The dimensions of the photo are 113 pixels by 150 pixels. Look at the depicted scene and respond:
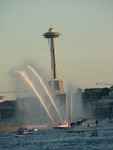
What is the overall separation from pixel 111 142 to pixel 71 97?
54.2 meters

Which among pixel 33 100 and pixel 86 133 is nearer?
pixel 86 133

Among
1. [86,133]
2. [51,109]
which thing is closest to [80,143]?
[86,133]

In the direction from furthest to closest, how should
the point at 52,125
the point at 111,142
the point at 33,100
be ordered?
1. the point at 33,100
2. the point at 52,125
3. the point at 111,142

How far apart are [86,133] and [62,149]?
34.4m

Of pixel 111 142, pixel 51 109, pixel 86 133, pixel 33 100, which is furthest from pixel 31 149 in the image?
pixel 33 100

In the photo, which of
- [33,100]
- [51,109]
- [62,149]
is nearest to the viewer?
[62,149]

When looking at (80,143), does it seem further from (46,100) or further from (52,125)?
(52,125)

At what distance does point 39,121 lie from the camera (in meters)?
187

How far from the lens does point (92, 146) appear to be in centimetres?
9800

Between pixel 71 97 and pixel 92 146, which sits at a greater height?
pixel 71 97

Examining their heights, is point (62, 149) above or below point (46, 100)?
below

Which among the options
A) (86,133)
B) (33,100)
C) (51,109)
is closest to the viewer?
(86,133)

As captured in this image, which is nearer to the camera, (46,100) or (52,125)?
(46,100)

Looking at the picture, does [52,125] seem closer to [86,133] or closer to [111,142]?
[86,133]
